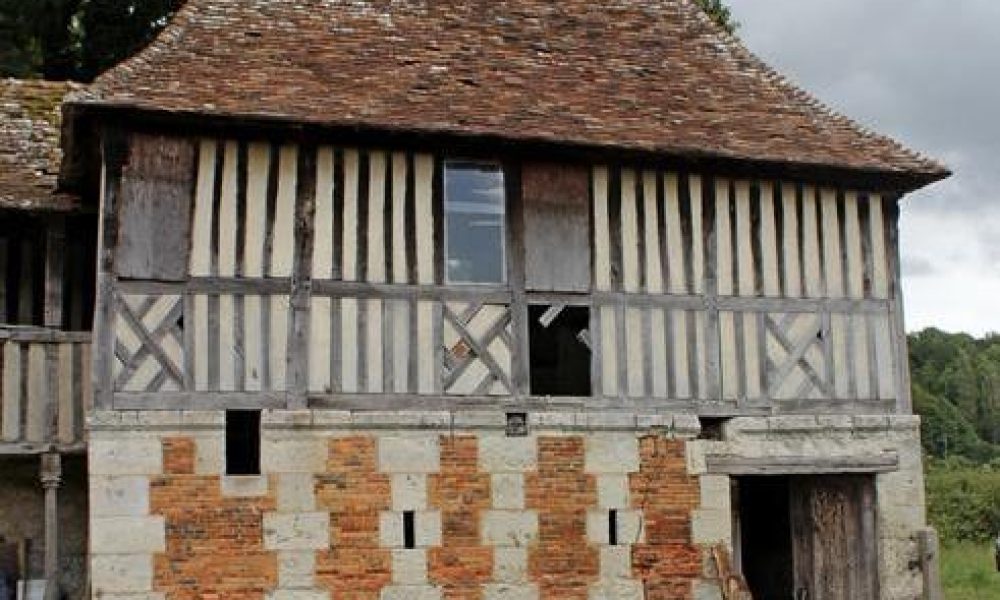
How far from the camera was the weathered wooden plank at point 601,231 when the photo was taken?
39.5 ft

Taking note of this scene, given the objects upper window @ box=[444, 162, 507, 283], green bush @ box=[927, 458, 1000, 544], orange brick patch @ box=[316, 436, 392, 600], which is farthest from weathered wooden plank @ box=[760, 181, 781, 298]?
green bush @ box=[927, 458, 1000, 544]

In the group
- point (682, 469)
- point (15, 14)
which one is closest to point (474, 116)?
point (682, 469)

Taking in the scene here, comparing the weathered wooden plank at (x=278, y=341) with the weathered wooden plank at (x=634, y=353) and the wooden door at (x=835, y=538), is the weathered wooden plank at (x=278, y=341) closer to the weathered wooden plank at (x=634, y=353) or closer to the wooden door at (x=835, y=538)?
the weathered wooden plank at (x=634, y=353)

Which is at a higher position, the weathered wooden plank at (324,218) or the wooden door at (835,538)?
the weathered wooden plank at (324,218)

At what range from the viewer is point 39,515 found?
13.0 metres

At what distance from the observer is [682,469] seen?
39.8ft

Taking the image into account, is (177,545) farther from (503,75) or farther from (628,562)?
(503,75)

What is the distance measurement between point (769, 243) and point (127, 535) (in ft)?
20.3

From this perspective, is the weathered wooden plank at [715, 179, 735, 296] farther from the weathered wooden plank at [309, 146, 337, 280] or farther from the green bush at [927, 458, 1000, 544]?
the green bush at [927, 458, 1000, 544]

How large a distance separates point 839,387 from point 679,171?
2.48 m

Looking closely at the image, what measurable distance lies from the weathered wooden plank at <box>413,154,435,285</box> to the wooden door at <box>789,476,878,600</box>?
4.42 m

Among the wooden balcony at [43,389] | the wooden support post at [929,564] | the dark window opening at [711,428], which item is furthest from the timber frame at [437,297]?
the wooden balcony at [43,389]

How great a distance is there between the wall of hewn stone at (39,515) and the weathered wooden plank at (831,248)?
23.7ft

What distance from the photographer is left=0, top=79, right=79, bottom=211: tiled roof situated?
41.1 feet
